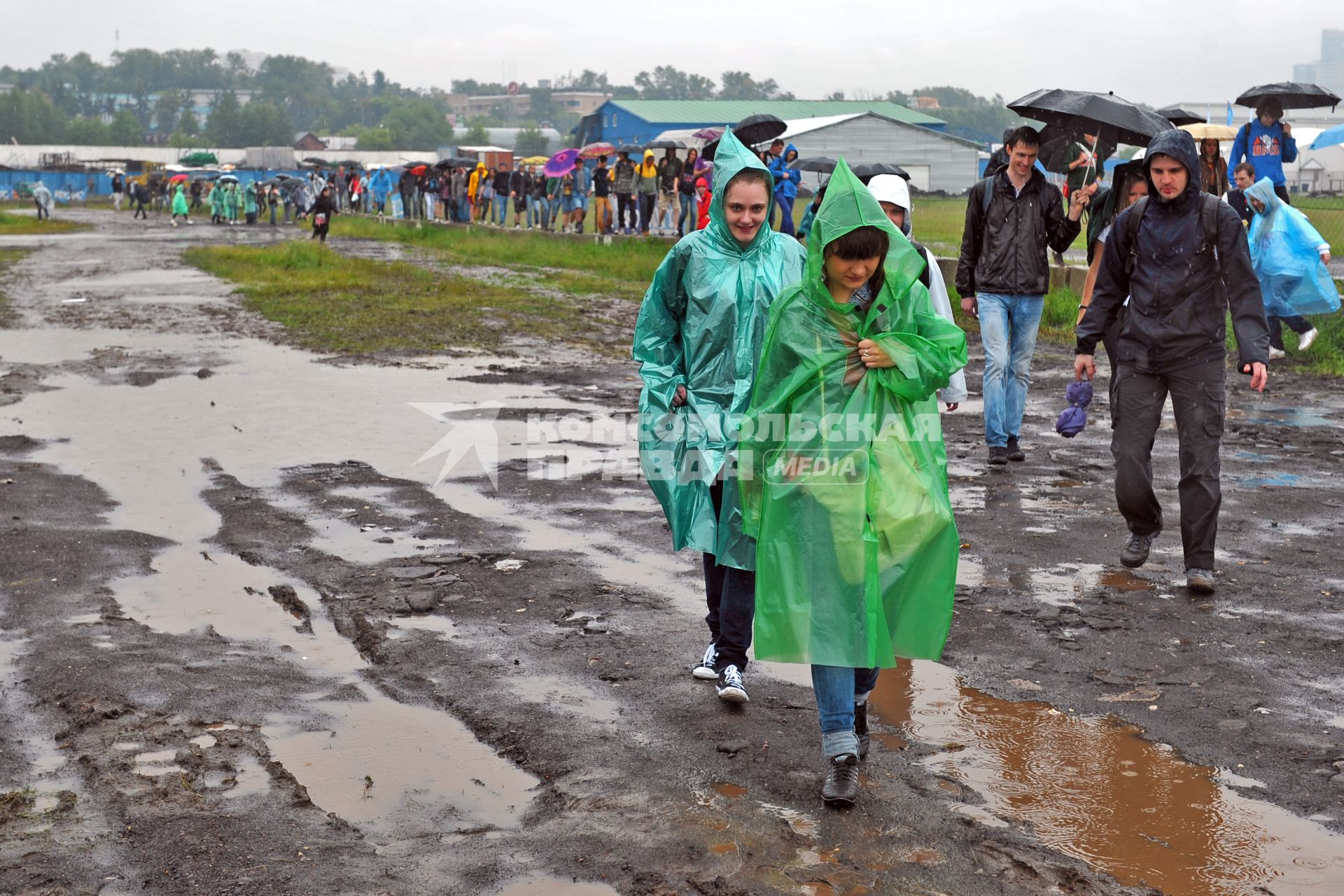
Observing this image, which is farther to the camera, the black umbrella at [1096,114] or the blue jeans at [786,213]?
the blue jeans at [786,213]

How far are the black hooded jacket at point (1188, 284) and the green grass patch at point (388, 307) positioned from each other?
30.8ft

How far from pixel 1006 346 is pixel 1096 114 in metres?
2.05

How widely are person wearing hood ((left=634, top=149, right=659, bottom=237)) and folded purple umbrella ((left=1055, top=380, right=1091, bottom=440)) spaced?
1923 cm

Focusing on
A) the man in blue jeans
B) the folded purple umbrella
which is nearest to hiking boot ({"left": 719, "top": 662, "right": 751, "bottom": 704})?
the folded purple umbrella

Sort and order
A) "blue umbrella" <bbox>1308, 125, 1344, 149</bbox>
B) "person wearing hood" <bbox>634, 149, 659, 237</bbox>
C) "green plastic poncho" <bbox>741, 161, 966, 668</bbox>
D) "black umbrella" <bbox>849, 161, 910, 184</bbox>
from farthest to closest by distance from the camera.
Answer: "blue umbrella" <bbox>1308, 125, 1344, 149</bbox> < "person wearing hood" <bbox>634, 149, 659, 237</bbox> < "black umbrella" <bbox>849, 161, 910, 184</bbox> < "green plastic poncho" <bbox>741, 161, 966, 668</bbox>

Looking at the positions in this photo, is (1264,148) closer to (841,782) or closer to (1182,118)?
(1182,118)

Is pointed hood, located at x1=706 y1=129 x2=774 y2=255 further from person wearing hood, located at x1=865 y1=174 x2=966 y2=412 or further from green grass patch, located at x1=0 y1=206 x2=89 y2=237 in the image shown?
green grass patch, located at x1=0 y1=206 x2=89 y2=237

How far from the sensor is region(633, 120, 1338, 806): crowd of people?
389cm

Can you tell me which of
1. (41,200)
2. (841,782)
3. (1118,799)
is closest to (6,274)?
(841,782)

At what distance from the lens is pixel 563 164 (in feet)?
101

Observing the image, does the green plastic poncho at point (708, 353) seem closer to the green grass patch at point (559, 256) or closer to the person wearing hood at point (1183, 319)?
the person wearing hood at point (1183, 319)

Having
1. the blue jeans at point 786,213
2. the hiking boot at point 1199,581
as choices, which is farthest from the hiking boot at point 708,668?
the blue jeans at point 786,213

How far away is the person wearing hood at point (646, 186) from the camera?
25984mm

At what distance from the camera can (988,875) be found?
3492 mm
